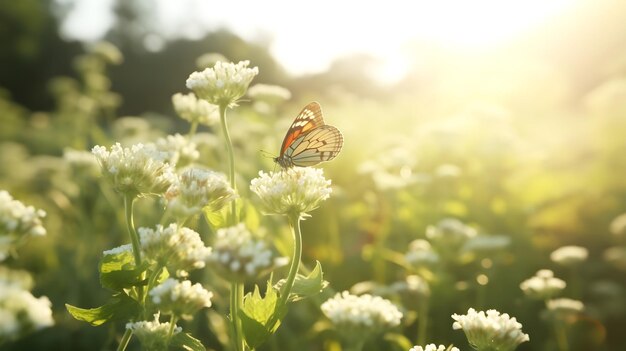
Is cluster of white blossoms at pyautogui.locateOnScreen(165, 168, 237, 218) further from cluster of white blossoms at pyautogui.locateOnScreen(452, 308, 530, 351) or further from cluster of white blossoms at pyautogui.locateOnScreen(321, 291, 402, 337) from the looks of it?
cluster of white blossoms at pyautogui.locateOnScreen(452, 308, 530, 351)

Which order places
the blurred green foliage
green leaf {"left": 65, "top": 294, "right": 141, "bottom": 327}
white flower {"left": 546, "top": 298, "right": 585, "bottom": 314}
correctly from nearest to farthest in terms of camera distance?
green leaf {"left": 65, "top": 294, "right": 141, "bottom": 327} < white flower {"left": 546, "top": 298, "right": 585, "bottom": 314} < the blurred green foliage

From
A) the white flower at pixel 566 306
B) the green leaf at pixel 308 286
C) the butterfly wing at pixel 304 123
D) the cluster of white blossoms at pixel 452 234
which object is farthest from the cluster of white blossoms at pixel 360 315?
the cluster of white blossoms at pixel 452 234

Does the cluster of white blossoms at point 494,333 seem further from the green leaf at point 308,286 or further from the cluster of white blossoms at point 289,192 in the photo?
the cluster of white blossoms at point 289,192

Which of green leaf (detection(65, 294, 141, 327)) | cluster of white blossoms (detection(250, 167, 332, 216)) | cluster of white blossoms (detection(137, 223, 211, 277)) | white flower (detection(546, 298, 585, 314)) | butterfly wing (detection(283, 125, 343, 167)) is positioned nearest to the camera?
cluster of white blossoms (detection(137, 223, 211, 277))

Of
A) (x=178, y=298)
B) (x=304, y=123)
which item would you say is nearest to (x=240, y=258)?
(x=178, y=298)

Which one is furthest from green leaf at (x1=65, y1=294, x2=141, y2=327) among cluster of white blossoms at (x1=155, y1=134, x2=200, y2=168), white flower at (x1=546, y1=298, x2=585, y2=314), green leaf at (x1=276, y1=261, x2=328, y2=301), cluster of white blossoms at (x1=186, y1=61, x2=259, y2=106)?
white flower at (x1=546, y1=298, x2=585, y2=314)

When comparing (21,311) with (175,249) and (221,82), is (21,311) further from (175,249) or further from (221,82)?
(221,82)

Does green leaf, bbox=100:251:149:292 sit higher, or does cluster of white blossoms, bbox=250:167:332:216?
cluster of white blossoms, bbox=250:167:332:216
